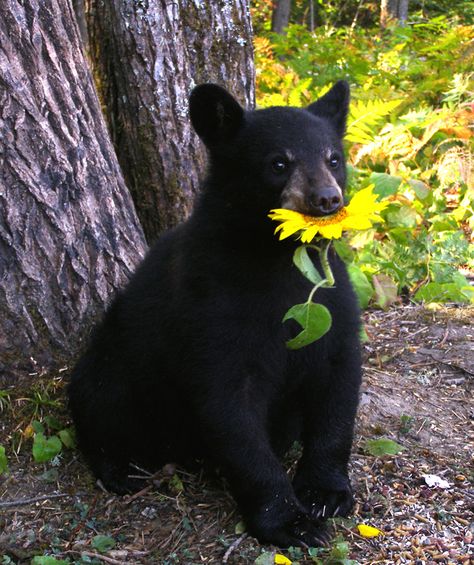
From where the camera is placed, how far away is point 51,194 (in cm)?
365

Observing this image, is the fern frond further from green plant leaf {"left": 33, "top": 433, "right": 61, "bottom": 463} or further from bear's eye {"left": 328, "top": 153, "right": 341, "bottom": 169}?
green plant leaf {"left": 33, "top": 433, "right": 61, "bottom": 463}

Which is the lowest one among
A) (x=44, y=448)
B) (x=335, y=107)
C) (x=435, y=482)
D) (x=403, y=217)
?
(x=435, y=482)

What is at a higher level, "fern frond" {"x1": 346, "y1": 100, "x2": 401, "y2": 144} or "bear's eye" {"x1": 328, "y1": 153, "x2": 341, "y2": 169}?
"bear's eye" {"x1": 328, "y1": 153, "x2": 341, "y2": 169}

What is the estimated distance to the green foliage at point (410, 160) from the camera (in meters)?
5.48

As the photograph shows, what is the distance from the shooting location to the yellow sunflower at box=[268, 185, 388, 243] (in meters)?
2.64

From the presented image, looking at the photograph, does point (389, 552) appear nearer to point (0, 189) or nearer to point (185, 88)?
point (0, 189)

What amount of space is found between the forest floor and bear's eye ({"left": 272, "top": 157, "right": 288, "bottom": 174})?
137 cm

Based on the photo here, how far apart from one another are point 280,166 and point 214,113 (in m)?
0.40

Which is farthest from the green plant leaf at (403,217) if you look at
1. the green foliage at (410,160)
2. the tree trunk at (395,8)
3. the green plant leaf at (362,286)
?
the tree trunk at (395,8)

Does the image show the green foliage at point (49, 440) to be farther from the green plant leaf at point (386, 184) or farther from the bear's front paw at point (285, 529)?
the green plant leaf at point (386, 184)

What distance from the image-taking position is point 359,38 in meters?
12.4

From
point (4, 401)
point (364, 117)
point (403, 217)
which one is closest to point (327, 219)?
point (4, 401)

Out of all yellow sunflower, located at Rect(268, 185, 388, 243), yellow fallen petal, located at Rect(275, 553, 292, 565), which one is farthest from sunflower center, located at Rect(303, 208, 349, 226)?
yellow fallen petal, located at Rect(275, 553, 292, 565)

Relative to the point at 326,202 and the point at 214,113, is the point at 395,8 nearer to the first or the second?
the point at 214,113
